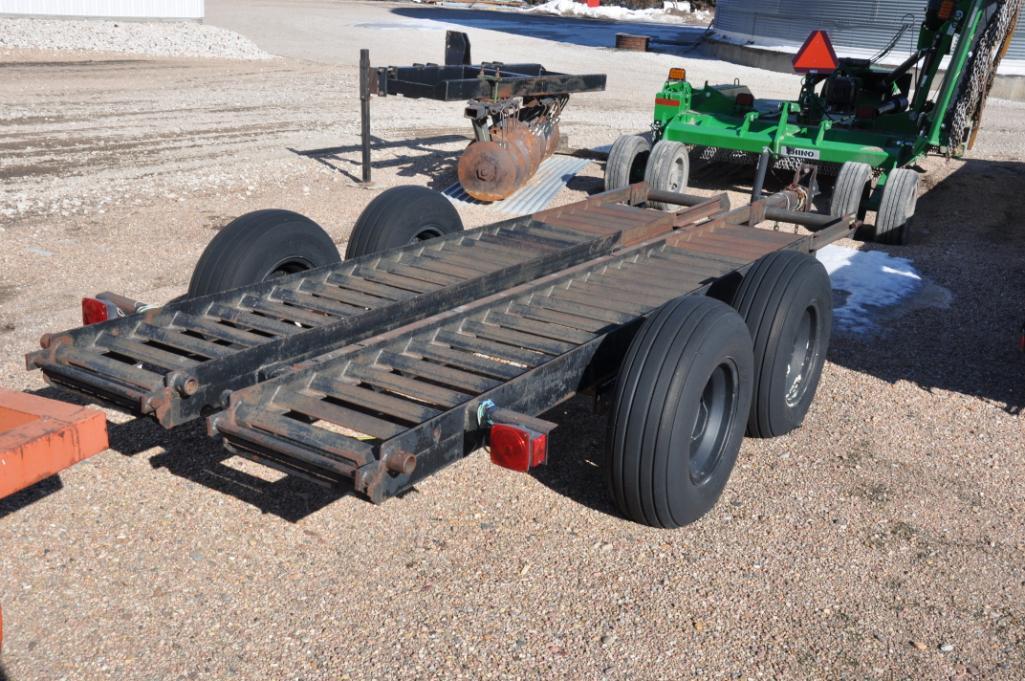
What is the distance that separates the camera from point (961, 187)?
11.7 m

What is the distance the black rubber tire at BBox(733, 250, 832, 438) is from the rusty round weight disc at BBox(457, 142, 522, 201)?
5.09 meters

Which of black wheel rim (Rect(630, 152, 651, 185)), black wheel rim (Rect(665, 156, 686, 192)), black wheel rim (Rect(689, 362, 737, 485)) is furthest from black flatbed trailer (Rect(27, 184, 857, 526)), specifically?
black wheel rim (Rect(630, 152, 651, 185))

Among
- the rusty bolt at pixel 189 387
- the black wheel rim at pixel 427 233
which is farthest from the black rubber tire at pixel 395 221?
the rusty bolt at pixel 189 387

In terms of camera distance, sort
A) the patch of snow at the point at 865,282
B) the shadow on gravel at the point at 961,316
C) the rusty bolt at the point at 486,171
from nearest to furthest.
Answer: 1. the shadow on gravel at the point at 961,316
2. the patch of snow at the point at 865,282
3. the rusty bolt at the point at 486,171

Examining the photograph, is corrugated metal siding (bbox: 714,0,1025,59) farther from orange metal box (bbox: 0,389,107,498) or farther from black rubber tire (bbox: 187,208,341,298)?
orange metal box (bbox: 0,389,107,498)

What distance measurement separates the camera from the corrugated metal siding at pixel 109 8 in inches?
939

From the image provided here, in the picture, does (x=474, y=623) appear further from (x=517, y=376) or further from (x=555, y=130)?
(x=555, y=130)

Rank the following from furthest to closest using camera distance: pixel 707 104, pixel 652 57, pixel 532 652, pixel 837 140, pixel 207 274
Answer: pixel 652 57 → pixel 707 104 → pixel 837 140 → pixel 207 274 → pixel 532 652

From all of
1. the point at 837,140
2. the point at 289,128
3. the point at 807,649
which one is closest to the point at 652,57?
the point at 289,128

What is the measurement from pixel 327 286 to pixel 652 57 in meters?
24.2

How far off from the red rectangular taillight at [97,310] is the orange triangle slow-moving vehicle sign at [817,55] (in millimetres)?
A: 8371

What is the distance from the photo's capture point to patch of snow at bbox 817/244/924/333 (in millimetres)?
6969

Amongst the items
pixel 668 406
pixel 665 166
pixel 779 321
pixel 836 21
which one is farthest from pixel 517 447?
pixel 836 21

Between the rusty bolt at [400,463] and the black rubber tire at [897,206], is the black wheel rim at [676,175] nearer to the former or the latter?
the black rubber tire at [897,206]
